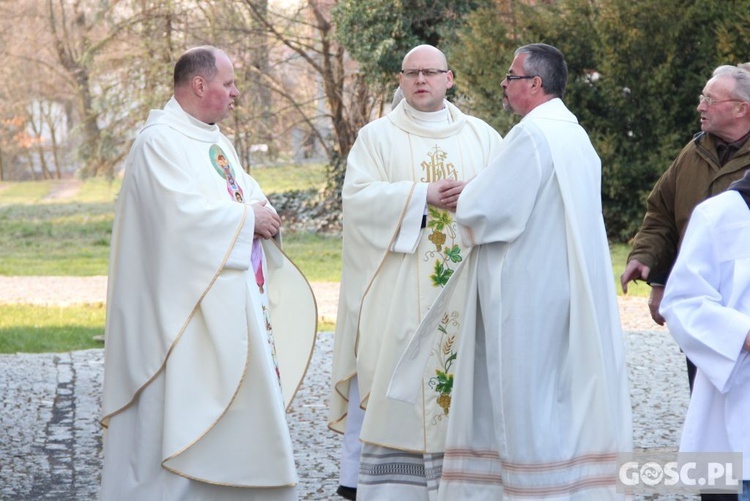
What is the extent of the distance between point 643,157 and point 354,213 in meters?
11.6

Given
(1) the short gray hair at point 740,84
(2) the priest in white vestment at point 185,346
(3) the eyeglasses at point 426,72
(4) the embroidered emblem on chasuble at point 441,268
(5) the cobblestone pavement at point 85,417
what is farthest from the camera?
(5) the cobblestone pavement at point 85,417

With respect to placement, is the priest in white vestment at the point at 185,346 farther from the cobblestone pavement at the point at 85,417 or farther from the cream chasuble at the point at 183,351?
the cobblestone pavement at the point at 85,417

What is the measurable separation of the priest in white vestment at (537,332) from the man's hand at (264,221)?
85cm

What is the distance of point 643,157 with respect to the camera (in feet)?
53.7

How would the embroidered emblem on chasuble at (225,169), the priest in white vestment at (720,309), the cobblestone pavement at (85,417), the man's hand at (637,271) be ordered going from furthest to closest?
the cobblestone pavement at (85,417) < the man's hand at (637,271) < the embroidered emblem on chasuble at (225,169) < the priest in white vestment at (720,309)

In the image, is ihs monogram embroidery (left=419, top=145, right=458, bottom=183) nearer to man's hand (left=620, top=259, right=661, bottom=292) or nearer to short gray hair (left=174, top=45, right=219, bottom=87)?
man's hand (left=620, top=259, right=661, bottom=292)

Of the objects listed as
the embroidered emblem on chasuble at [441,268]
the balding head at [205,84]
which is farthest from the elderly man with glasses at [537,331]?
the balding head at [205,84]

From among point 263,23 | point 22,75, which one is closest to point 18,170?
point 22,75

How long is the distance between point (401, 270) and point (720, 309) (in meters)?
2.10

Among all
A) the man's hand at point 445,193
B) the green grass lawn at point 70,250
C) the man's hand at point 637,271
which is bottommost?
the green grass lawn at point 70,250

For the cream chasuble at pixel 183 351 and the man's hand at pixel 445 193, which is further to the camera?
the man's hand at pixel 445 193

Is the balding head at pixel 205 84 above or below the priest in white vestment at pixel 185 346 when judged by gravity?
above

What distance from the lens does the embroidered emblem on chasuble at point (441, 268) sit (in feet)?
17.4

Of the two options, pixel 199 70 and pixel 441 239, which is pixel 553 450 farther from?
pixel 199 70
